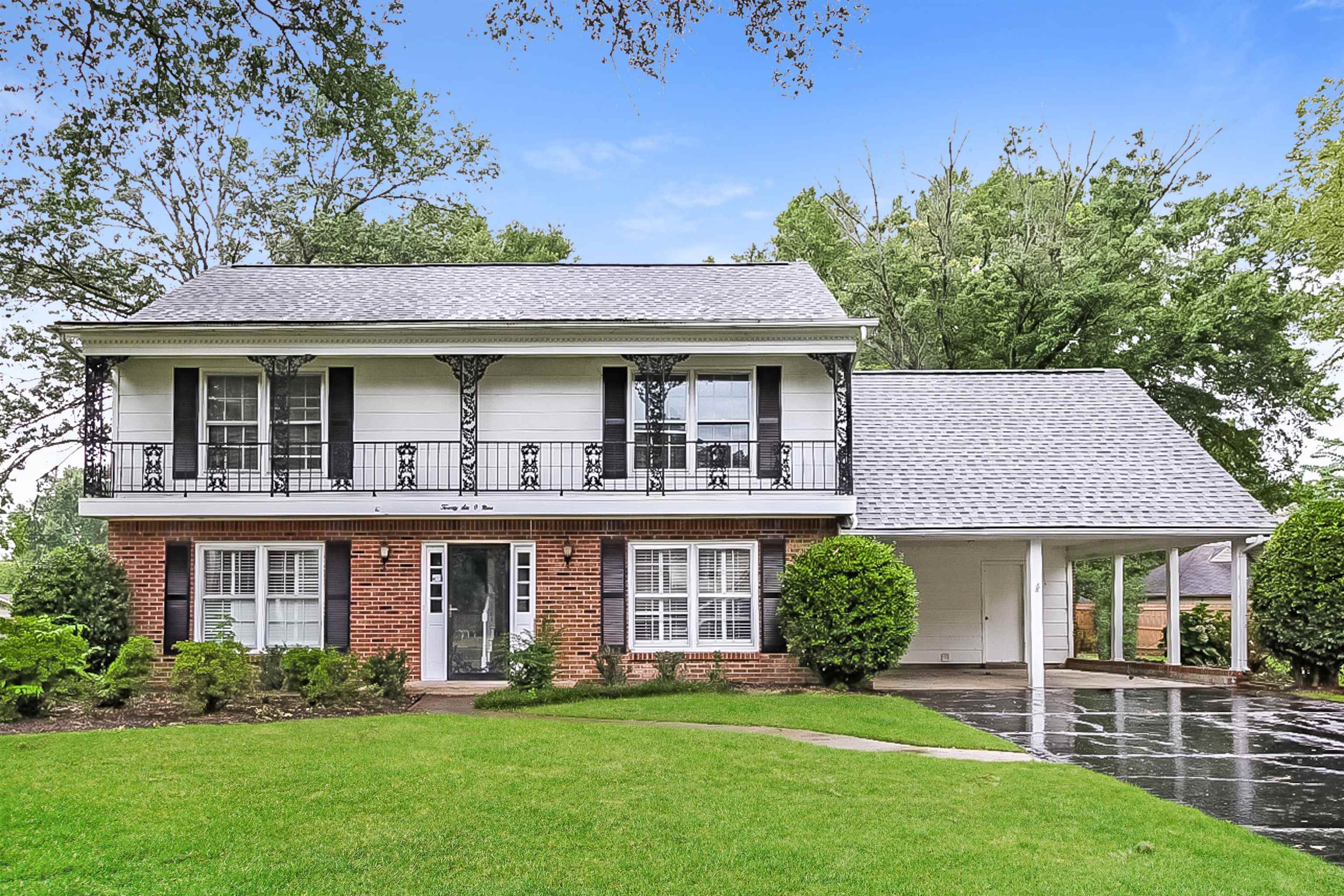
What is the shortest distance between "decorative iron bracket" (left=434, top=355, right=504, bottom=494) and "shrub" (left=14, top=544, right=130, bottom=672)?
514 centimetres

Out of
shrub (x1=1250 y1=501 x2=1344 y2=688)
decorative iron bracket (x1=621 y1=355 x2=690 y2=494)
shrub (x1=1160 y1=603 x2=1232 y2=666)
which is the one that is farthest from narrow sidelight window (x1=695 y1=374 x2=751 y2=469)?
shrub (x1=1160 y1=603 x2=1232 y2=666)

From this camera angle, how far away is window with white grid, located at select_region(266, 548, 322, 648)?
15.6 metres

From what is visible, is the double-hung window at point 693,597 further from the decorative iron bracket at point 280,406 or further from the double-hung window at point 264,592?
the decorative iron bracket at point 280,406

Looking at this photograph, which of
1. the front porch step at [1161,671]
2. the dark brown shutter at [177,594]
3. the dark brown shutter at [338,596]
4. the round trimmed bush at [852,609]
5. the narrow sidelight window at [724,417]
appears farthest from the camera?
the front porch step at [1161,671]

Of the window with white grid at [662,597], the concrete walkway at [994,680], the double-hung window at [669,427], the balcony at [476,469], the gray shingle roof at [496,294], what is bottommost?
the concrete walkway at [994,680]

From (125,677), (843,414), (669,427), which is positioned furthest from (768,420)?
(125,677)

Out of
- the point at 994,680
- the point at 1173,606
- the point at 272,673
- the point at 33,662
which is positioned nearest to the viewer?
the point at 33,662

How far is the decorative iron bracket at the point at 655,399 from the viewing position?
51.7ft

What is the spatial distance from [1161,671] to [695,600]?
859 centimetres

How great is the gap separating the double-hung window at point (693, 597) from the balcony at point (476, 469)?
0.98 meters

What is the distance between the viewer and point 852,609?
47.0 ft

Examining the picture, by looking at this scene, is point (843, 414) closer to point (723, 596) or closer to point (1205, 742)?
point (723, 596)

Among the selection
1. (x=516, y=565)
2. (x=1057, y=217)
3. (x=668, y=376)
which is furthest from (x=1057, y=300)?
(x=516, y=565)

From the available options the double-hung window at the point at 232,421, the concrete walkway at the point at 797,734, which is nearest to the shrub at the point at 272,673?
the concrete walkway at the point at 797,734
